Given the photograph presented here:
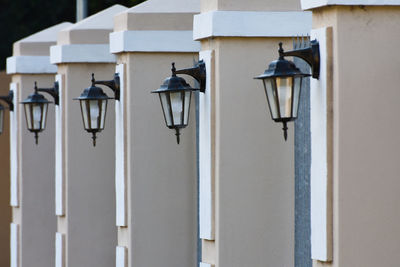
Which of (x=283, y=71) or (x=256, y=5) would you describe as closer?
(x=283, y=71)

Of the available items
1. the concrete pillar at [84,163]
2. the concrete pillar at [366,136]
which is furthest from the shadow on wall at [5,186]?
the concrete pillar at [366,136]

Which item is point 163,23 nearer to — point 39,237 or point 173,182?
point 173,182

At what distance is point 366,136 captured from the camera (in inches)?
221

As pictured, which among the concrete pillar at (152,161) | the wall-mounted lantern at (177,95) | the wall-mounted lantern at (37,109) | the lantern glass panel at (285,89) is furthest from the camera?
the wall-mounted lantern at (37,109)

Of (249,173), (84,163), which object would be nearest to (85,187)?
(84,163)

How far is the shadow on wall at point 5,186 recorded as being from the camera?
46.8 ft

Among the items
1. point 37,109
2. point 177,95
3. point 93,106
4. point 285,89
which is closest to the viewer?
point 285,89

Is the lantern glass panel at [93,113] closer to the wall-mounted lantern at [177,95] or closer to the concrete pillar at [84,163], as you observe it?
the concrete pillar at [84,163]

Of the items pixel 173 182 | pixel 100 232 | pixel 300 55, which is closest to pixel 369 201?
pixel 300 55

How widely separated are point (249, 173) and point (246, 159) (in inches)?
4.0

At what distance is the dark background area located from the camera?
22.1 m

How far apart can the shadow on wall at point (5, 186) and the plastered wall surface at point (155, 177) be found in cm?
541

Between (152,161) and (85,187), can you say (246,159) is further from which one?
(85,187)

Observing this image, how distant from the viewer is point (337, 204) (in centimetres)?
563
